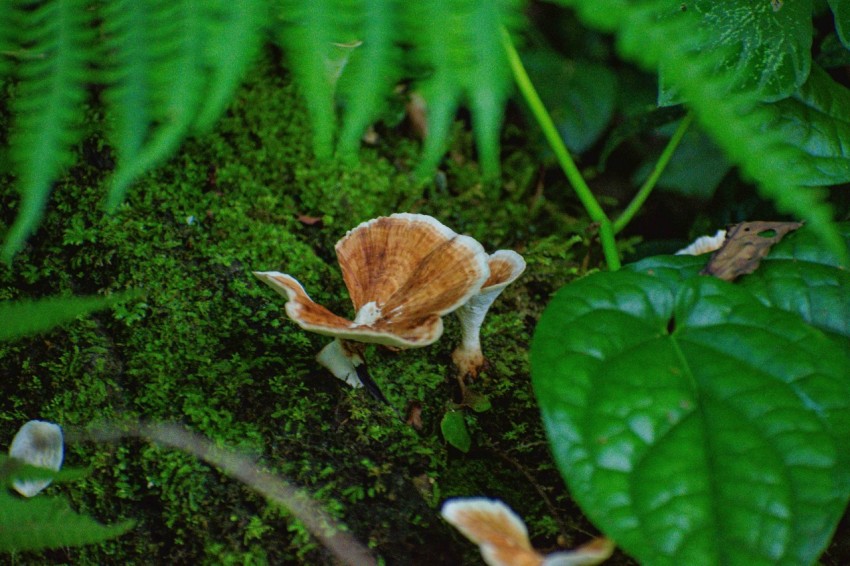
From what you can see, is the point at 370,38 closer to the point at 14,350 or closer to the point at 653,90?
the point at 14,350

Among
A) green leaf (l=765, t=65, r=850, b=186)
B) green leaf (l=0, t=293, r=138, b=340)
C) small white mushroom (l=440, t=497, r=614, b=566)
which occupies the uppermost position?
green leaf (l=765, t=65, r=850, b=186)

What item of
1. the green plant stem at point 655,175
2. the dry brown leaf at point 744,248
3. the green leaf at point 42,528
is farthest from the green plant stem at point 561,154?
the green leaf at point 42,528

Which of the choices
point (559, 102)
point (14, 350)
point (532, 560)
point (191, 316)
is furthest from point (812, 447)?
point (559, 102)

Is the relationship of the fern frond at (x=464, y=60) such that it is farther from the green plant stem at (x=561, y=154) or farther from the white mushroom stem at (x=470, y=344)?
the green plant stem at (x=561, y=154)

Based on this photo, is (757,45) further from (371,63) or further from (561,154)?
(371,63)

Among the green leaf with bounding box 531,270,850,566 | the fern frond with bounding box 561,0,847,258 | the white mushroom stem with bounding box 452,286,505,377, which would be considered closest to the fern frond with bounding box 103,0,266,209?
the fern frond with bounding box 561,0,847,258

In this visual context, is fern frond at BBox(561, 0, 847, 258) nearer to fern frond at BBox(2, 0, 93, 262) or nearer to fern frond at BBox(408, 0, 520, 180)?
fern frond at BBox(408, 0, 520, 180)
